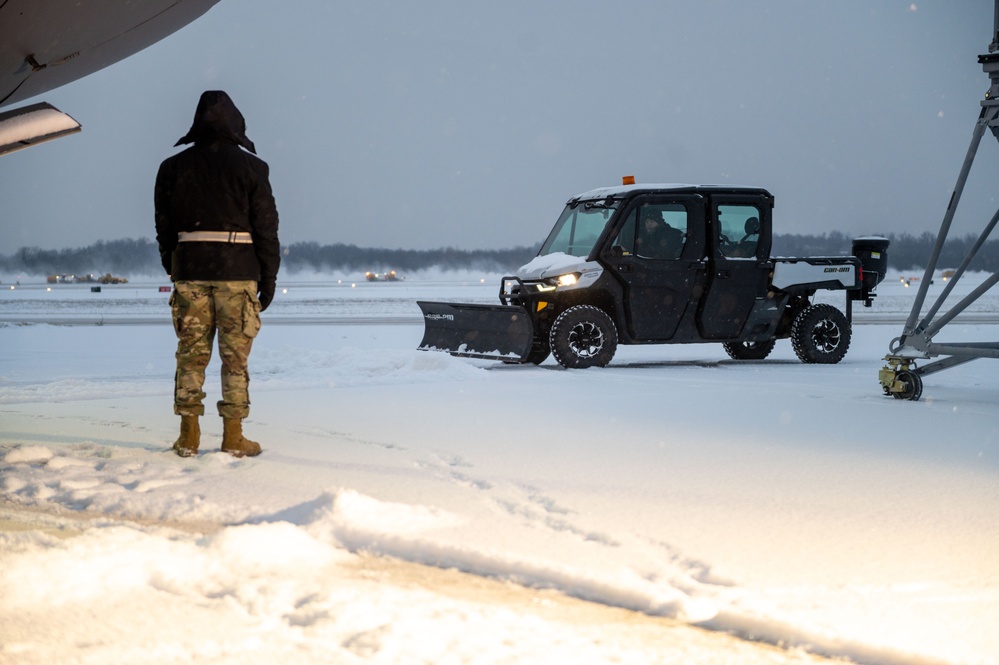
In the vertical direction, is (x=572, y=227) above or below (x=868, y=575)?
above

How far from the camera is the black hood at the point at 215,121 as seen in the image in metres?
5.11

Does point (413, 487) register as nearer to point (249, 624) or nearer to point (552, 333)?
point (249, 624)

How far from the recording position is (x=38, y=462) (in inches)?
201

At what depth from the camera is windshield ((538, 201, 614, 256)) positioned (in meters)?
11.5

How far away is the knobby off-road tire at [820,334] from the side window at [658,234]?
2.03 metres

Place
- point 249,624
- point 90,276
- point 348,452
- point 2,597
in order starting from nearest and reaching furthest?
point 249,624, point 2,597, point 348,452, point 90,276

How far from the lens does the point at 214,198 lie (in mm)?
5094

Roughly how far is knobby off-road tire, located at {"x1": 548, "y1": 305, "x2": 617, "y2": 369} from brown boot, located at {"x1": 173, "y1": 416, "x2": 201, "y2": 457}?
603cm

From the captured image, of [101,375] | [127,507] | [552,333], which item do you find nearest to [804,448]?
[127,507]

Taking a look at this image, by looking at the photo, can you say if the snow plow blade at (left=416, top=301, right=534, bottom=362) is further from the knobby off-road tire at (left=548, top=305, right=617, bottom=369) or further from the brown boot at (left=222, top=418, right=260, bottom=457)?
the brown boot at (left=222, top=418, right=260, bottom=457)

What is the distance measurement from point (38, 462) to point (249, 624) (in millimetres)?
3045

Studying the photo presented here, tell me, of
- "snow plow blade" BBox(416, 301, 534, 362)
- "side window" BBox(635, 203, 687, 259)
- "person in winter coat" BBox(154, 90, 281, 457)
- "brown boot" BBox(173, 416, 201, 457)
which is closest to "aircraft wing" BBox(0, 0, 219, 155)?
"person in winter coat" BBox(154, 90, 281, 457)

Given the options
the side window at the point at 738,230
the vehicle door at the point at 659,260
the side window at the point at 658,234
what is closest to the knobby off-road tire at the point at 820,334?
the side window at the point at 738,230

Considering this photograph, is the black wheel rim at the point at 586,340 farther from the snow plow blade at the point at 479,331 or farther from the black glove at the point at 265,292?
the black glove at the point at 265,292
